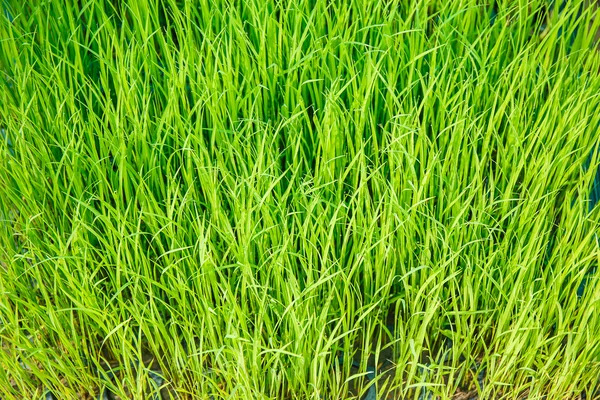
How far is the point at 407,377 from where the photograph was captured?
1.29m

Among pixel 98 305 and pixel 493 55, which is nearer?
pixel 98 305

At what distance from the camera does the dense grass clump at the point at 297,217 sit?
49.1 inches

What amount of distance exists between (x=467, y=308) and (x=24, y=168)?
3.05 ft

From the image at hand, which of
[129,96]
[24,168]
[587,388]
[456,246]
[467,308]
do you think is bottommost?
[587,388]

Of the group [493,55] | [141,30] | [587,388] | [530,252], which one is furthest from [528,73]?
[141,30]

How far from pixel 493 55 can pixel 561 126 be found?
0.22 metres

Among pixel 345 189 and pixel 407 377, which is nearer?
pixel 407 377

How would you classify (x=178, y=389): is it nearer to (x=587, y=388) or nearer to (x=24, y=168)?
(x=24, y=168)

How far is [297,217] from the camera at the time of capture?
127 cm

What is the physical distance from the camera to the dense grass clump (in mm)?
1246

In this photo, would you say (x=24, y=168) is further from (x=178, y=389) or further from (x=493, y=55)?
(x=493, y=55)

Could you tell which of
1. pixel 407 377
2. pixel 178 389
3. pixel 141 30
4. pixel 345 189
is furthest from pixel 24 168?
pixel 407 377

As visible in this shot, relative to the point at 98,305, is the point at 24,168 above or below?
above

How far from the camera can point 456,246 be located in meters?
1.32
